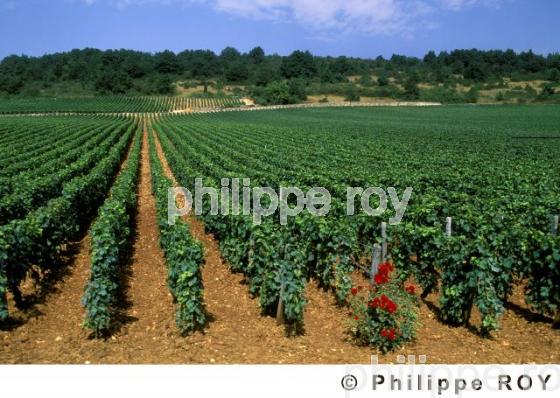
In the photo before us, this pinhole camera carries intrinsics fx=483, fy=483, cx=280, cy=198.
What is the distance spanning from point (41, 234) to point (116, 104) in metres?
106

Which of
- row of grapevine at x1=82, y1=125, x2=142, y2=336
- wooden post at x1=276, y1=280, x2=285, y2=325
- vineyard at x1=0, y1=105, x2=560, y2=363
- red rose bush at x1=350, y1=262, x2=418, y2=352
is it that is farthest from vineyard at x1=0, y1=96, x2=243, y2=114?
red rose bush at x1=350, y1=262, x2=418, y2=352

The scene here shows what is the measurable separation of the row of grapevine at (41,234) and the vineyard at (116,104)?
288 feet

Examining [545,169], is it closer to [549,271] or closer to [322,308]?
[549,271]

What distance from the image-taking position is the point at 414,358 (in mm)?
8133

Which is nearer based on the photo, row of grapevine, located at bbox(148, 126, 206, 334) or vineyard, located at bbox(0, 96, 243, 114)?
row of grapevine, located at bbox(148, 126, 206, 334)

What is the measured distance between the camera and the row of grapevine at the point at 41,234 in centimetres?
984

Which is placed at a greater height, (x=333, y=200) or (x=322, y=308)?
(x=333, y=200)

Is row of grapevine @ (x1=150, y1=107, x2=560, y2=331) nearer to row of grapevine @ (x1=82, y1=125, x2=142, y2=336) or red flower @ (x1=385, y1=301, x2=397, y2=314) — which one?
red flower @ (x1=385, y1=301, x2=397, y2=314)

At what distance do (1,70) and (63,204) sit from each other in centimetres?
21394

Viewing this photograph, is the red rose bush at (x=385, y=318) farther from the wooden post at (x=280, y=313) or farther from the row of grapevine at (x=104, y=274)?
the row of grapevine at (x=104, y=274)

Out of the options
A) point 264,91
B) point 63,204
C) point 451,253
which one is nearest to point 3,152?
point 63,204

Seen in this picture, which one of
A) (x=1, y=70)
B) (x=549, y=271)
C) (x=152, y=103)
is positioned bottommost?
(x=549, y=271)

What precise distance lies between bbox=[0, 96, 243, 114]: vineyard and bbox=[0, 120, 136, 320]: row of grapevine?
87914 millimetres

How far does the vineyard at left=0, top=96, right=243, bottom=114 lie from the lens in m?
99.7
